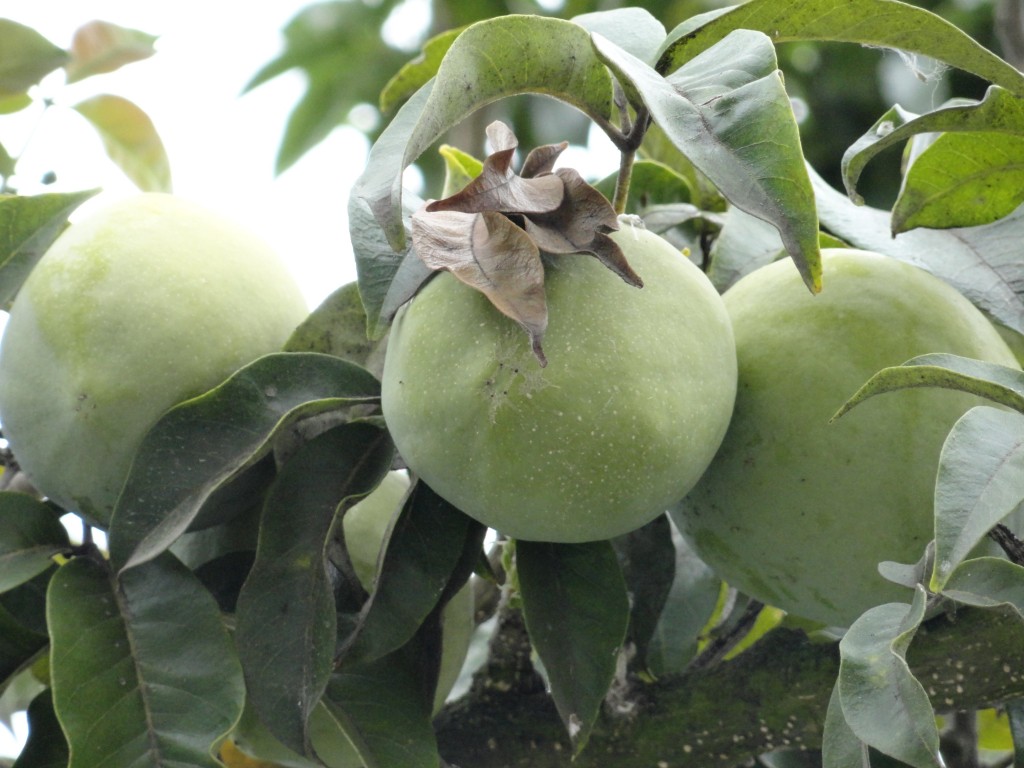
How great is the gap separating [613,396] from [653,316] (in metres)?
0.05

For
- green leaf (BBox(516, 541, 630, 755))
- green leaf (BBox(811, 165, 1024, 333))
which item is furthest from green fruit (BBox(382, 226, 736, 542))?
green leaf (BBox(811, 165, 1024, 333))

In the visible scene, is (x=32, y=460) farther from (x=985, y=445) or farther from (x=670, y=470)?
(x=985, y=445)

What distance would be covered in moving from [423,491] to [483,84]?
0.26m

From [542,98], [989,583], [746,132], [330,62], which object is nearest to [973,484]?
[989,583]

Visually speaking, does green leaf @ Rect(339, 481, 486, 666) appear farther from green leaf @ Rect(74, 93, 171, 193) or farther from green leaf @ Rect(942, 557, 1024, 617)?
green leaf @ Rect(74, 93, 171, 193)

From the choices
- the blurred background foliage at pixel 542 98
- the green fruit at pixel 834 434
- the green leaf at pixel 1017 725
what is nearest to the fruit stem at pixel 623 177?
the green fruit at pixel 834 434

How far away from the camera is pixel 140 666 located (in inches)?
26.5

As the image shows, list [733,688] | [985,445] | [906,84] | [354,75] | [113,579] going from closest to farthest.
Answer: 1. [985,445]
2. [113,579]
3. [733,688]
4. [906,84]
5. [354,75]

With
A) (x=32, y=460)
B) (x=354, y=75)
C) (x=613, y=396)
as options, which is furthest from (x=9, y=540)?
(x=354, y=75)

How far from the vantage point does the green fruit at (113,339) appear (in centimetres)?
72

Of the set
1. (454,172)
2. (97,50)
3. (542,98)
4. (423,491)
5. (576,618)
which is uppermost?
(97,50)

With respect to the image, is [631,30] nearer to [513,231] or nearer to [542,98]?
[513,231]

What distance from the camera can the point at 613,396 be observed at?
0.59 meters

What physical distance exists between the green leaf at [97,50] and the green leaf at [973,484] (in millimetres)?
759
